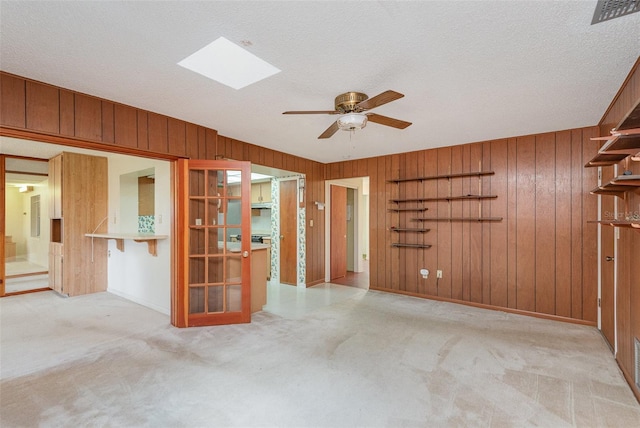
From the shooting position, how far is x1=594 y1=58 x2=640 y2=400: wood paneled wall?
218 centimetres

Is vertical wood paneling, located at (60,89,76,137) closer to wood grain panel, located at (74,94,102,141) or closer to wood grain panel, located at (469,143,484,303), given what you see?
wood grain panel, located at (74,94,102,141)

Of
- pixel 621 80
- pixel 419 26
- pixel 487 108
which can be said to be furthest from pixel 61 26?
pixel 621 80

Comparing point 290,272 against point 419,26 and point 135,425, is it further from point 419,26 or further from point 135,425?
point 419,26

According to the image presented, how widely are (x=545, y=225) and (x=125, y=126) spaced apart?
503 centimetres

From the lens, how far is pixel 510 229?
4.05 metres

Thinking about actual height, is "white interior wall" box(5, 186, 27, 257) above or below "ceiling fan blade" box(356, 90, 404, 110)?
below

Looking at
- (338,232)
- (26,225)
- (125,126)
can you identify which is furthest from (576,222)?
(26,225)

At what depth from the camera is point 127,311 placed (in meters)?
4.07

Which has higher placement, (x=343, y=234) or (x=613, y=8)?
(x=613, y=8)

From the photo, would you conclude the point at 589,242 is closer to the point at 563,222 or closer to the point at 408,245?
the point at 563,222

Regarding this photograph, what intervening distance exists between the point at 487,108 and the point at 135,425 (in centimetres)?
388

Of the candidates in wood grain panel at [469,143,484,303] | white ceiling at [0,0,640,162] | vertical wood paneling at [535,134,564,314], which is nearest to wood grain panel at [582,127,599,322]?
vertical wood paneling at [535,134,564,314]

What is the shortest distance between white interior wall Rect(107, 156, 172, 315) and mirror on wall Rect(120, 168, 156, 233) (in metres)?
0.01

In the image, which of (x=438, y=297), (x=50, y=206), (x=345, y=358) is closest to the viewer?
(x=345, y=358)
